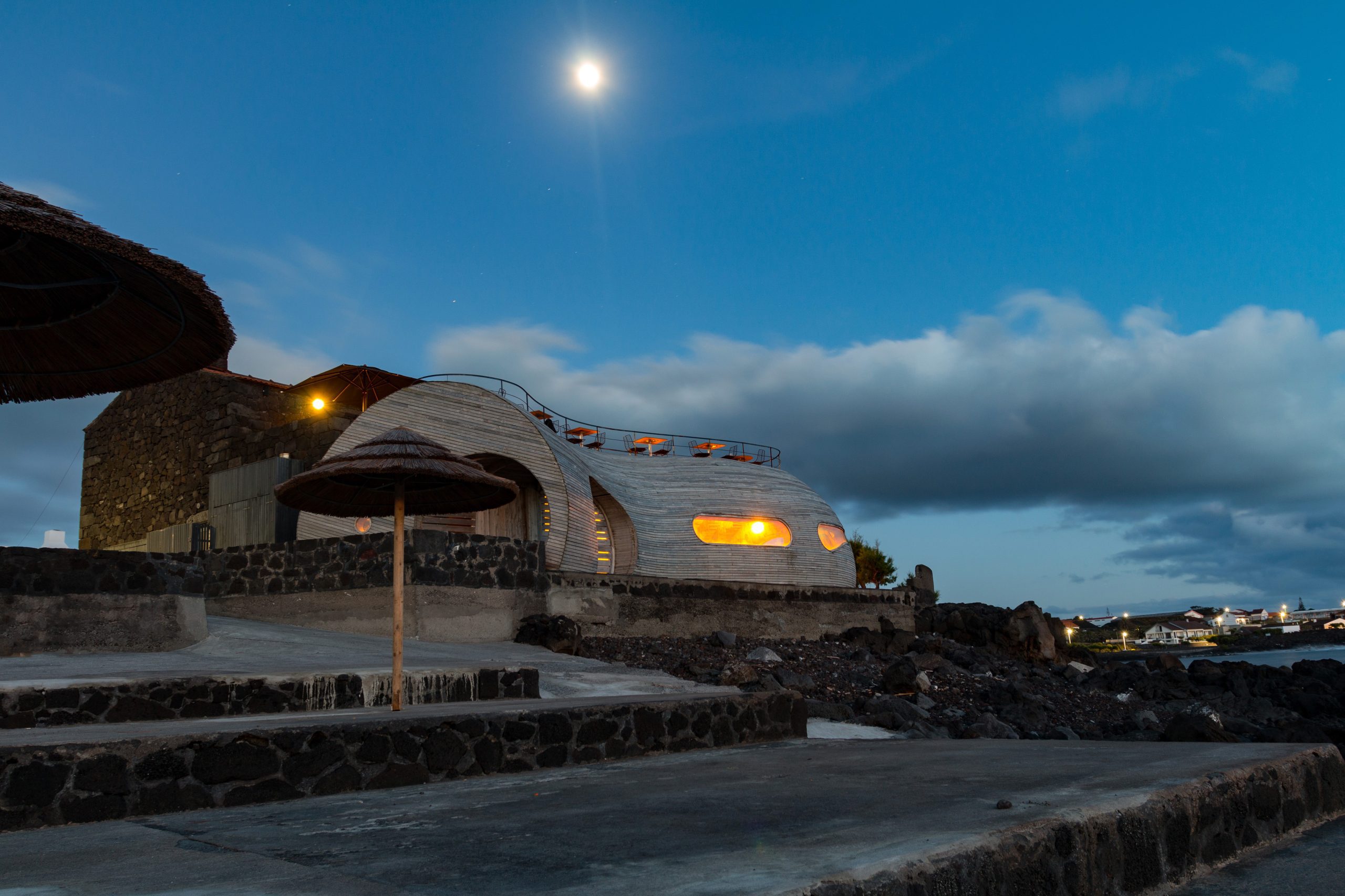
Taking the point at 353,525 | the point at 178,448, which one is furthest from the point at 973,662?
the point at 178,448

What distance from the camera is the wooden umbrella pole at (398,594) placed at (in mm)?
6965

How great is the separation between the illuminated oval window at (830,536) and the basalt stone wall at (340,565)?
52.6 ft

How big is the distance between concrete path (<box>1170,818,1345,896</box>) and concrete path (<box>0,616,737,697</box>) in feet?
17.7

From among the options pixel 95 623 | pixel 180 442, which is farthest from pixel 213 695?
pixel 180 442

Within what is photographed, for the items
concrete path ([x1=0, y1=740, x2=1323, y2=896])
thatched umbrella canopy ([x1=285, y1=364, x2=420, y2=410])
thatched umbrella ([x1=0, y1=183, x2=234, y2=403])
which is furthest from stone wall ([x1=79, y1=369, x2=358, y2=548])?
concrete path ([x1=0, y1=740, x2=1323, y2=896])

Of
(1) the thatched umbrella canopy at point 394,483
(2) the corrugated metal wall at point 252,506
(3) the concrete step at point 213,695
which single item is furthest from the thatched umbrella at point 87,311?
(2) the corrugated metal wall at point 252,506

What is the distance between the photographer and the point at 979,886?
9.36ft

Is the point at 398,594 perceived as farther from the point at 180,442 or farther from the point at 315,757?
the point at 180,442

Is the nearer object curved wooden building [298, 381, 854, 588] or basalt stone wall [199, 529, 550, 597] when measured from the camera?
basalt stone wall [199, 529, 550, 597]

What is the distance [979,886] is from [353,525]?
1827 cm

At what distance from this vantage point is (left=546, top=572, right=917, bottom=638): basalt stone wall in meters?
17.9

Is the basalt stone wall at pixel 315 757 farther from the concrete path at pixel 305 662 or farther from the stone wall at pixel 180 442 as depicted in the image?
the stone wall at pixel 180 442

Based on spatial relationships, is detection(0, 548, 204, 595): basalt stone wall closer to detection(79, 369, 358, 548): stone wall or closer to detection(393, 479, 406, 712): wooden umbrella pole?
detection(393, 479, 406, 712): wooden umbrella pole

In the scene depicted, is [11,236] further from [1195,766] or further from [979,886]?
[1195,766]
